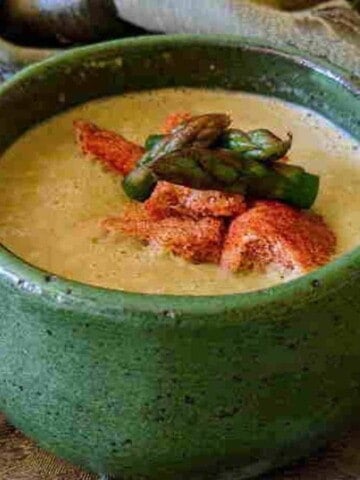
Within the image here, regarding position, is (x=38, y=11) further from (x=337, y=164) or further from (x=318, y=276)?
(x=318, y=276)

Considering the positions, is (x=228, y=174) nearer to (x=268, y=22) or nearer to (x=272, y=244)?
(x=272, y=244)

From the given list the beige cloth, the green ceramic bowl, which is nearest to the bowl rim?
the green ceramic bowl

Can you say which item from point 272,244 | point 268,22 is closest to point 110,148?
point 272,244

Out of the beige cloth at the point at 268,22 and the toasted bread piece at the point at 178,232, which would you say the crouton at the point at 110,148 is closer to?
the toasted bread piece at the point at 178,232

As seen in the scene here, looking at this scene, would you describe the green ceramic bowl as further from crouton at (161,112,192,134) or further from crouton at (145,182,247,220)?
crouton at (161,112,192,134)

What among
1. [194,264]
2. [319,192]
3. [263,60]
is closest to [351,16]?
[263,60]
